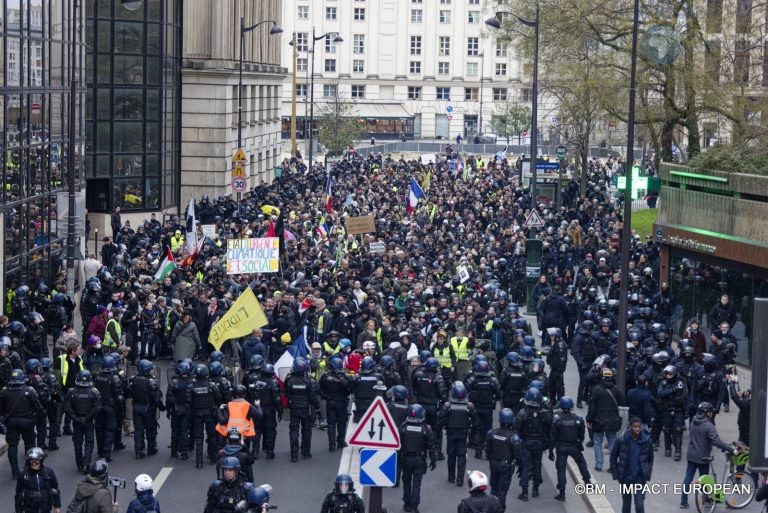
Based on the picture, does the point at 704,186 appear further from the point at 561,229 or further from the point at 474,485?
the point at 474,485

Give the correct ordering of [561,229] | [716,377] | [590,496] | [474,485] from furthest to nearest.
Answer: [561,229]
[716,377]
[590,496]
[474,485]

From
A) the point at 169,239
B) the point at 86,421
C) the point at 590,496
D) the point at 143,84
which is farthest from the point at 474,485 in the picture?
the point at 143,84

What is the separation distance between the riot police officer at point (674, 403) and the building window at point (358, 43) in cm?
9853

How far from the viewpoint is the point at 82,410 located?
17.3 m

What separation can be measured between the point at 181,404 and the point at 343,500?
5395 mm

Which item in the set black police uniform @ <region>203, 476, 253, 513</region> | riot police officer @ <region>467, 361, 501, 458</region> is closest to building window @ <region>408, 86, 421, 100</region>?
riot police officer @ <region>467, 361, 501, 458</region>

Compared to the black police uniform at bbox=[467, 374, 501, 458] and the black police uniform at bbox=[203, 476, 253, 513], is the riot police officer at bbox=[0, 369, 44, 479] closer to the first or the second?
the black police uniform at bbox=[203, 476, 253, 513]

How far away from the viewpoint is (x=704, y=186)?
28.6m

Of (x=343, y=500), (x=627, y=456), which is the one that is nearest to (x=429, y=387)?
(x=627, y=456)

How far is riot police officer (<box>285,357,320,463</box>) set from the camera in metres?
18.3

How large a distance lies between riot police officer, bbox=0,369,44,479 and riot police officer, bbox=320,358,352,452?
3.67m

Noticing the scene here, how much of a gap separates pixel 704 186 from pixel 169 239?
12.7 metres

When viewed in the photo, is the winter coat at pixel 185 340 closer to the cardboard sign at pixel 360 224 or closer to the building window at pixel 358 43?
the cardboard sign at pixel 360 224

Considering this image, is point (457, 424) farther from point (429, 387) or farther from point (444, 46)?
point (444, 46)
